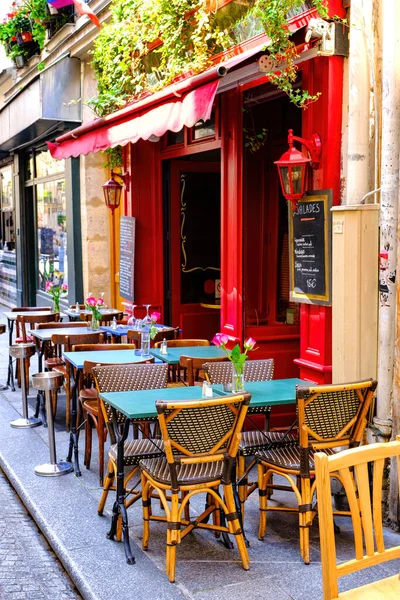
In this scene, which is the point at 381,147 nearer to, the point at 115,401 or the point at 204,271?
the point at 115,401

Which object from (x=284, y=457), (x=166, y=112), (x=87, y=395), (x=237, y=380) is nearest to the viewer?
(x=284, y=457)

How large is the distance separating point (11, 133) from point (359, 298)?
10.5m

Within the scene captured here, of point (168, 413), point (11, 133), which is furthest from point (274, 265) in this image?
point (11, 133)

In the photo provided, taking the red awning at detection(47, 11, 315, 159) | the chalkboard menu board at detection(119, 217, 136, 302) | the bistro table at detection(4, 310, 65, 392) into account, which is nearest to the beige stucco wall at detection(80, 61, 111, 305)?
the chalkboard menu board at detection(119, 217, 136, 302)

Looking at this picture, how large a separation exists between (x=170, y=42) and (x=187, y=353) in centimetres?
359

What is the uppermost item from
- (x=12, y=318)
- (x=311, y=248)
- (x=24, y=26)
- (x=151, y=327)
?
(x=24, y=26)

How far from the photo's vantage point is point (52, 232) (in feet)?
49.0

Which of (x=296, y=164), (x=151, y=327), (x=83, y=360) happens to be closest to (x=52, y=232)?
(x=151, y=327)

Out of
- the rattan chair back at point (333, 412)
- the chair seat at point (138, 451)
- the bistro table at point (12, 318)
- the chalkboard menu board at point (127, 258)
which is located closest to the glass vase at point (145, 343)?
the chair seat at point (138, 451)

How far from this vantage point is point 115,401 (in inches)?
188

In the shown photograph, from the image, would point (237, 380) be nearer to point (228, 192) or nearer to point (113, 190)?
point (228, 192)

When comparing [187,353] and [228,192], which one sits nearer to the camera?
[187,353]

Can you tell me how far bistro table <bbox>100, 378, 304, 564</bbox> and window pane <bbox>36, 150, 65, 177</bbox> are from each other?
9130 mm

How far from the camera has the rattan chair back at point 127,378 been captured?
5352 mm
